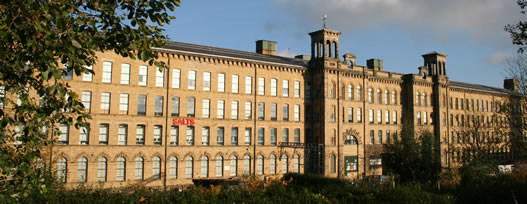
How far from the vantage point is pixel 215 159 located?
4306cm

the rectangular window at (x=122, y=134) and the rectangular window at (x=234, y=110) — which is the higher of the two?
the rectangular window at (x=234, y=110)

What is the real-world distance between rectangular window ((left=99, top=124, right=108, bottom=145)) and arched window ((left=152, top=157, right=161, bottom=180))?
15.1 feet

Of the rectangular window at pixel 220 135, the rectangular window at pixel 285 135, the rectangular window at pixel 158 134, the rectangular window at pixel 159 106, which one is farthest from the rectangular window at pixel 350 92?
the rectangular window at pixel 158 134

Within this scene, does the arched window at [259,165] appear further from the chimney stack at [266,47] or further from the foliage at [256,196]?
the foliage at [256,196]

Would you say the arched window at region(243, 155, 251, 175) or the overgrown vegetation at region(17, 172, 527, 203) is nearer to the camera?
the overgrown vegetation at region(17, 172, 527, 203)

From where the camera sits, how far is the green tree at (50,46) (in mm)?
8086

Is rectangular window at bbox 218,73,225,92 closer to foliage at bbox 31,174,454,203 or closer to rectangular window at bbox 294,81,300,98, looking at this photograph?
rectangular window at bbox 294,81,300,98

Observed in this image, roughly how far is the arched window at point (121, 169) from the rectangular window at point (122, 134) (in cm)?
146

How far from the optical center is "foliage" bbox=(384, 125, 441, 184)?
44.1 metres

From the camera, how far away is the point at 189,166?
41531mm

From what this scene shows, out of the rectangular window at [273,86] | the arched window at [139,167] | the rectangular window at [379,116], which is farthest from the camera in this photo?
the rectangular window at [379,116]

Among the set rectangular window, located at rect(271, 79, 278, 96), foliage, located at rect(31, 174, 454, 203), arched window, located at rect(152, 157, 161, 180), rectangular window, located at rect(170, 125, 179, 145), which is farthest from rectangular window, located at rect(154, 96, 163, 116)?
foliage, located at rect(31, 174, 454, 203)

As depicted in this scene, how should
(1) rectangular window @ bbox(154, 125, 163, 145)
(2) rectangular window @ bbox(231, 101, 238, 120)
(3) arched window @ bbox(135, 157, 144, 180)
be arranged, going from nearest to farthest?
1. (3) arched window @ bbox(135, 157, 144, 180)
2. (1) rectangular window @ bbox(154, 125, 163, 145)
3. (2) rectangular window @ bbox(231, 101, 238, 120)

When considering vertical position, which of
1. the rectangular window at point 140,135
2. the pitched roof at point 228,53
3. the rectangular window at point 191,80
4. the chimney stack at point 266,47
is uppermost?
the chimney stack at point 266,47
